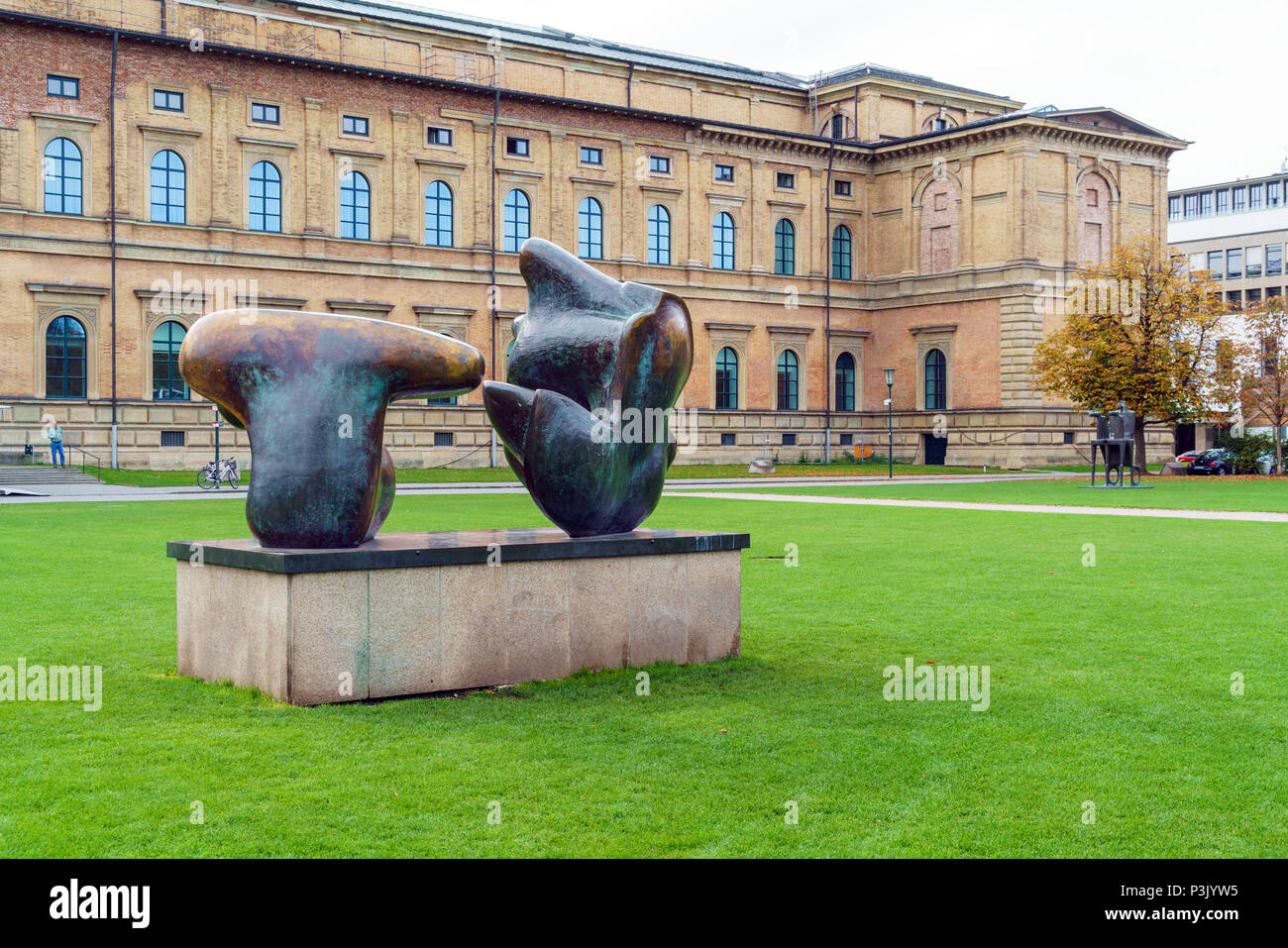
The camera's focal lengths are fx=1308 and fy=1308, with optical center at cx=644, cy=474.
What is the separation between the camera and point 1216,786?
259 inches

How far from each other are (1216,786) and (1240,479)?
45.5 meters

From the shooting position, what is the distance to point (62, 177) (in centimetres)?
4747

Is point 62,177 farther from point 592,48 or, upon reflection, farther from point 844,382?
point 844,382

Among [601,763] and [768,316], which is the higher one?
[768,316]

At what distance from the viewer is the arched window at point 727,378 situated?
62781 mm

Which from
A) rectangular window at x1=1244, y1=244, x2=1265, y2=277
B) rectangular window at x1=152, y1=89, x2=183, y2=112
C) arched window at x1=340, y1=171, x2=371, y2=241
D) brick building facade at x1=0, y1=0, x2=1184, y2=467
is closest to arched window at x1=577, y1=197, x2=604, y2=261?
brick building facade at x1=0, y1=0, x2=1184, y2=467

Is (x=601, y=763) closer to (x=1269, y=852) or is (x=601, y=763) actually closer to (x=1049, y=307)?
(x=1269, y=852)

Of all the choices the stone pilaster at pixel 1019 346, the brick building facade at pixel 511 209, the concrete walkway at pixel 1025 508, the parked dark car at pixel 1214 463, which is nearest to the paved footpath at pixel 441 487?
the concrete walkway at pixel 1025 508

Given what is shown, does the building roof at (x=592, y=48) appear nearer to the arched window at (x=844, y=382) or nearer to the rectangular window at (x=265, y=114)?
the rectangular window at (x=265, y=114)

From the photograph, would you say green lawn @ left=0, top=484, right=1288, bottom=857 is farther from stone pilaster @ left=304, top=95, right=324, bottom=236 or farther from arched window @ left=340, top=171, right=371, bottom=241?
arched window @ left=340, top=171, right=371, bottom=241

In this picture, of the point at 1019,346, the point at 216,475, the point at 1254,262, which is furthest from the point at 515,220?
the point at 1254,262

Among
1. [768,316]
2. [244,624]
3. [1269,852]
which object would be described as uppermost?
[768,316]
